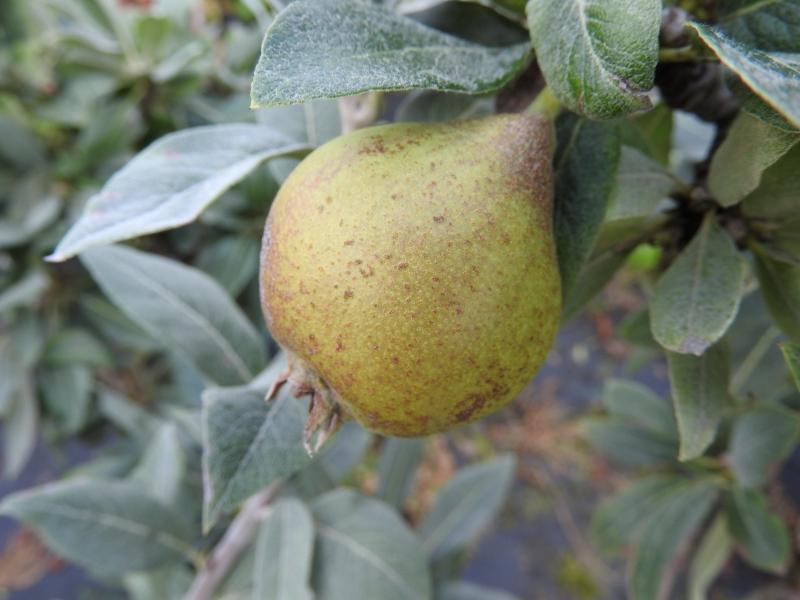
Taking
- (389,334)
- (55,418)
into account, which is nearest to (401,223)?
(389,334)

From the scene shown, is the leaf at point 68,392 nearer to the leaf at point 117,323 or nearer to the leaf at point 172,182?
the leaf at point 117,323

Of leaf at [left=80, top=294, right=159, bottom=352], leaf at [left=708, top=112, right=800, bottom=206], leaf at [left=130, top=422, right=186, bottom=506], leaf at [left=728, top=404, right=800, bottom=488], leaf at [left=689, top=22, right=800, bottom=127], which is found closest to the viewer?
leaf at [left=689, top=22, right=800, bottom=127]

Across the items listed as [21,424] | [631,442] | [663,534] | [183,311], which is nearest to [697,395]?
[183,311]

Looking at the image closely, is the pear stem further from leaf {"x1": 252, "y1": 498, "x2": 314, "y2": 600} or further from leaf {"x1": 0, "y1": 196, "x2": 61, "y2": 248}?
leaf {"x1": 0, "y1": 196, "x2": 61, "y2": 248}

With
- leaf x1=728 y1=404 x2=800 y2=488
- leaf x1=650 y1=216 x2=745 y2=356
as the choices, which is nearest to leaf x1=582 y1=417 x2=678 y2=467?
leaf x1=728 y1=404 x2=800 y2=488

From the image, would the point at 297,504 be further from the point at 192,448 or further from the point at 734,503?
the point at 734,503

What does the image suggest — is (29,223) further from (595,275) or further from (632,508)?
(632,508)
